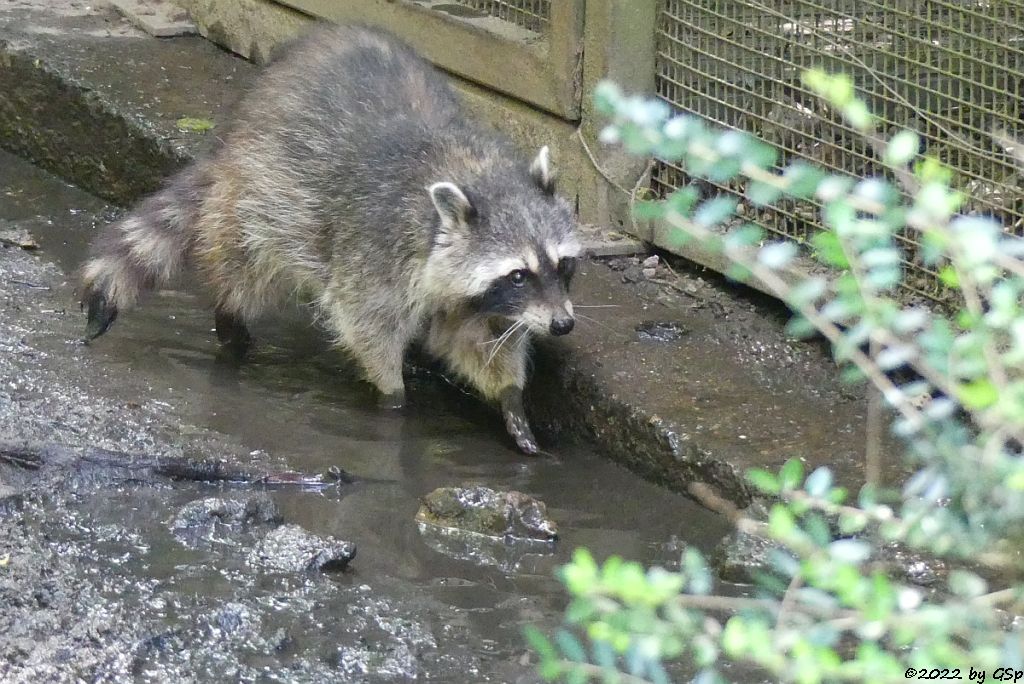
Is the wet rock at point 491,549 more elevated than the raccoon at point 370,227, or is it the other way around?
the raccoon at point 370,227

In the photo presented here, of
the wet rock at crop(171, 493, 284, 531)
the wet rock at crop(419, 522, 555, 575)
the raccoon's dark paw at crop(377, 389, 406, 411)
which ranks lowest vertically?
the raccoon's dark paw at crop(377, 389, 406, 411)

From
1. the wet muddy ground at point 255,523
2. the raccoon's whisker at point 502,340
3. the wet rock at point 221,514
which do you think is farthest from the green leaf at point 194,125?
the wet rock at point 221,514

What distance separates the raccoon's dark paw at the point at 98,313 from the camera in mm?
4754

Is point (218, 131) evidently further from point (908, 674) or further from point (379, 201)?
point (908, 674)

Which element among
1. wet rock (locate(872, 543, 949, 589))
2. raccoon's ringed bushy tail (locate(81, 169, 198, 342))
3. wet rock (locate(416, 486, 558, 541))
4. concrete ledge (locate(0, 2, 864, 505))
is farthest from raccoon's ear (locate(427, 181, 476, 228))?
wet rock (locate(872, 543, 949, 589))

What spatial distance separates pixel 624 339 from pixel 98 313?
172cm

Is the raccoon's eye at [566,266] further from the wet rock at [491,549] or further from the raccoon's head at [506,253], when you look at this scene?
the wet rock at [491,549]

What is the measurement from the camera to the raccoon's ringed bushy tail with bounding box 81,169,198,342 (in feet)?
Answer: 15.6

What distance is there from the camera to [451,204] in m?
4.33

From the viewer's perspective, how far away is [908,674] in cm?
233

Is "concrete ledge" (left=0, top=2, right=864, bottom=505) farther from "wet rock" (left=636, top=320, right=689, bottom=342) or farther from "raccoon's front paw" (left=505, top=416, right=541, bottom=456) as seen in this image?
"raccoon's front paw" (left=505, top=416, right=541, bottom=456)

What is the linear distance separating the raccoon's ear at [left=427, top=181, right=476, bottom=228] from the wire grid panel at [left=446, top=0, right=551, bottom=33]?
1268 millimetres

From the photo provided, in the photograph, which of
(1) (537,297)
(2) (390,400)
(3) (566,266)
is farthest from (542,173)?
(2) (390,400)

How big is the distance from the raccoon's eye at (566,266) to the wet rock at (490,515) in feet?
2.78
